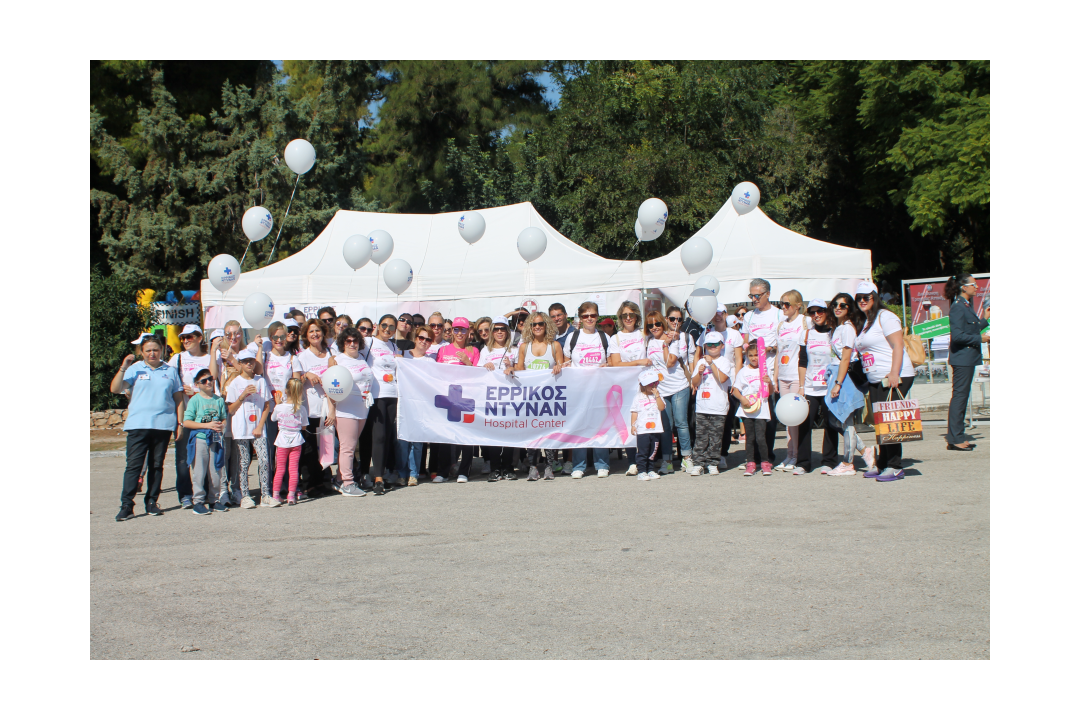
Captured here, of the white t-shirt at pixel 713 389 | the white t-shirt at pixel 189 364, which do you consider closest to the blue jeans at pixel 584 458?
the white t-shirt at pixel 713 389

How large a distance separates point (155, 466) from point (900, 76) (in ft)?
82.7

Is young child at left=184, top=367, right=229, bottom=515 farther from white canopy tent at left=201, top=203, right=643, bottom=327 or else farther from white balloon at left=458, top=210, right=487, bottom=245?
white balloon at left=458, top=210, right=487, bottom=245

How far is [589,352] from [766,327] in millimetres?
1979

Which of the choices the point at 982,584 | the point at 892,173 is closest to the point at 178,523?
the point at 982,584

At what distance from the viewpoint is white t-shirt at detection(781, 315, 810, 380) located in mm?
8844

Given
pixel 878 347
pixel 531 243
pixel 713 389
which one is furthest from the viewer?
pixel 531 243

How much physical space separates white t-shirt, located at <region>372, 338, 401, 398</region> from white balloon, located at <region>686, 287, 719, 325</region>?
3.63 meters

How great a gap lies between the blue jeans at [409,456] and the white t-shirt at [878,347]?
4878 mm

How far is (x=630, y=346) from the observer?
9469mm

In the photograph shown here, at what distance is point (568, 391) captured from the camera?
9.59m

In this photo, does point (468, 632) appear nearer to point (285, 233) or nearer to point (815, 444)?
point (815, 444)

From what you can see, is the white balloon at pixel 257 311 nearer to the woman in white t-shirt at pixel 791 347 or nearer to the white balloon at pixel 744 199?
the woman in white t-shirt at pixel 791 347

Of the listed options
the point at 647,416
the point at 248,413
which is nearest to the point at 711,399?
the point at 647,416

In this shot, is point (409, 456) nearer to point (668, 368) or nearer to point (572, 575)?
point (668, 368)
